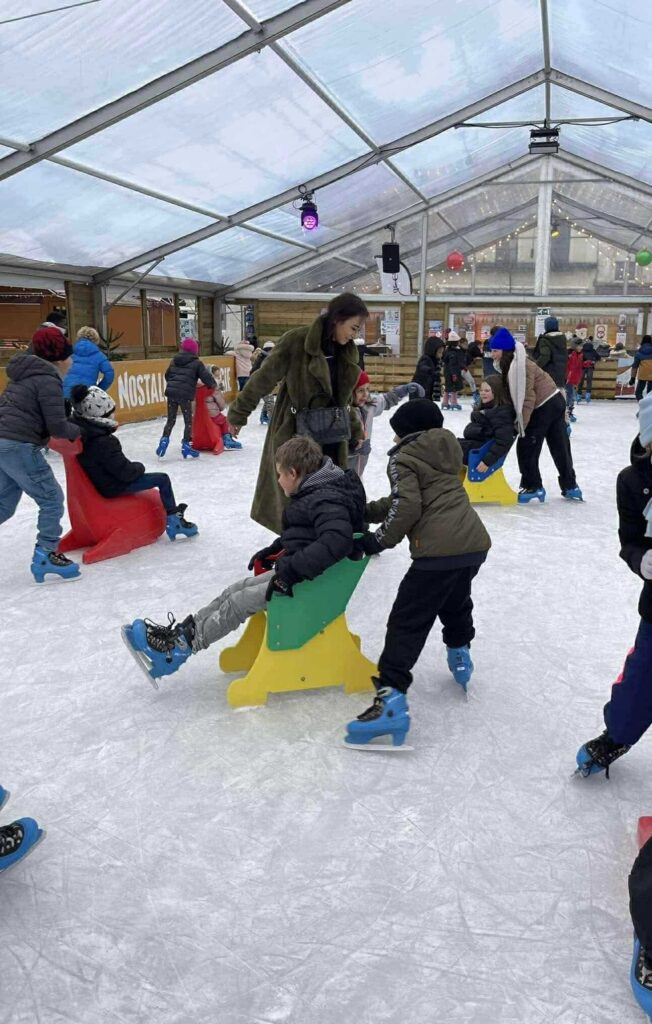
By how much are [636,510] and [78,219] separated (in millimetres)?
8294

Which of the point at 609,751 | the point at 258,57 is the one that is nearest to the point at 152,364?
the point at 258,57

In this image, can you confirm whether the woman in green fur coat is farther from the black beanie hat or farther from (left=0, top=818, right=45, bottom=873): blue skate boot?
(left=0, top=818, right=45, bottom=873): blue skate boot

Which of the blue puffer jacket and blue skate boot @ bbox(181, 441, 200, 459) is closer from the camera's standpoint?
the blue puffer jacket

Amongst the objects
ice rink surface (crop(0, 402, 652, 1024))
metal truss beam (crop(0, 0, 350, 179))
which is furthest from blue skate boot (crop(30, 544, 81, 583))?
metal truss beam (crop(0, 0, 350, 179))

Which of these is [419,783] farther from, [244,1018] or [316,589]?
[244,1018]

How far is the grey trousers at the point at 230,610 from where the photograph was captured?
229 cm

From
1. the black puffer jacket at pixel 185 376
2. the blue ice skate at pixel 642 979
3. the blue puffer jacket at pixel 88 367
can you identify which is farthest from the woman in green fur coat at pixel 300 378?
the black puffer jacket at pixel 185 376

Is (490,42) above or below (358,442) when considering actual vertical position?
above

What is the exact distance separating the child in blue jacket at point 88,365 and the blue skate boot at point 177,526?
6.81ft

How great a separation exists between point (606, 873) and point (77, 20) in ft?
18.2

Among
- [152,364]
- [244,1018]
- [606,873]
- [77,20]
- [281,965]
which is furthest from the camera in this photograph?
[152,364]

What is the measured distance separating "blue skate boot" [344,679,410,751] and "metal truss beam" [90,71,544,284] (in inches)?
362

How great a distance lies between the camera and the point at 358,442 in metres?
3.33

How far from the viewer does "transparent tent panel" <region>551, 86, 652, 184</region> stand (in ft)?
33.1
